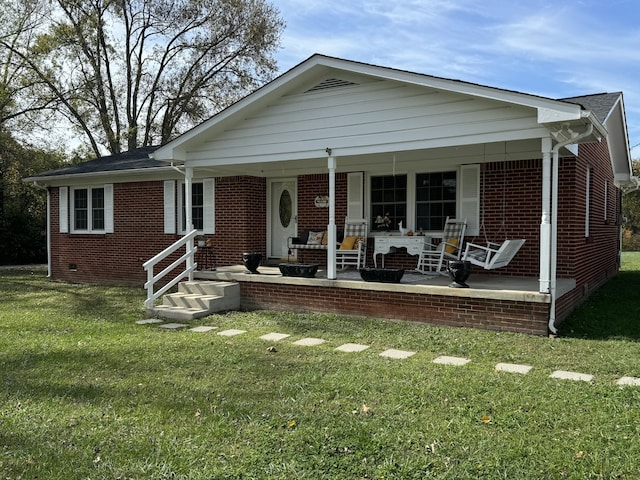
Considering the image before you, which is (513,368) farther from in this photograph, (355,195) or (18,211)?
(18,211)

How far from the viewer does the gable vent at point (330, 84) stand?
27.0ft

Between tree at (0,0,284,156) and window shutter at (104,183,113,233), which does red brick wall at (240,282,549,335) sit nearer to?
window shutter at (104,183,113,233)

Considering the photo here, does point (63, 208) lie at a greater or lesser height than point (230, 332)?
greater

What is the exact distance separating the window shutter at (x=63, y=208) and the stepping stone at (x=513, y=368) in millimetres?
12436

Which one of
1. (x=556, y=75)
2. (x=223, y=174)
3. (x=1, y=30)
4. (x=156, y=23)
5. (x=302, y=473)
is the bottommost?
(x=302, y=473)

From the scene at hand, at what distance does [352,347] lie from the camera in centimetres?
629

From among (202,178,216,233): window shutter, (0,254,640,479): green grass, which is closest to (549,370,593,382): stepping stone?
(0,254,640,479): green grass

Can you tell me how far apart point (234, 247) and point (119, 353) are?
594 cm

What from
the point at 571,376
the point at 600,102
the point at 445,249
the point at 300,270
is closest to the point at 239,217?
the point at 300,270

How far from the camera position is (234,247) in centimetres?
1183

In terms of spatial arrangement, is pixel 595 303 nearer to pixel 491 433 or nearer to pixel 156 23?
pixel 491 433

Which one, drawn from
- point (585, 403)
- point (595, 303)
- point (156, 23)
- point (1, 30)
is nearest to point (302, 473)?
point (585, 403)

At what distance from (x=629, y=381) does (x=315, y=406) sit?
2899 mm

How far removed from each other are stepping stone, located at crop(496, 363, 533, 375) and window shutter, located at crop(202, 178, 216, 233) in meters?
8.08
